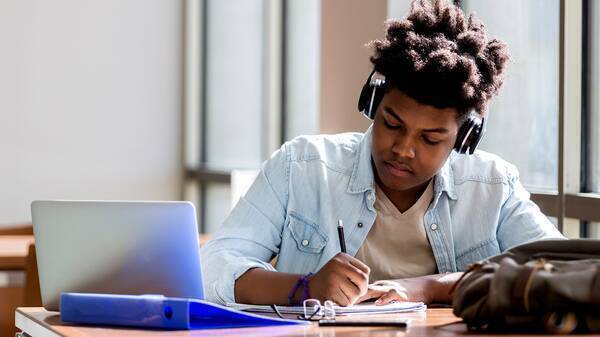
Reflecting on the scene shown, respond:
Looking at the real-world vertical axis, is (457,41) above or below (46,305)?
above

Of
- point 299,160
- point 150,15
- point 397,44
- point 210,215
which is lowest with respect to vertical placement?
point 210,215

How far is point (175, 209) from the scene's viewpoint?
6.15 feet

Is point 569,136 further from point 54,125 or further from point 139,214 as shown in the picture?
point 54,125

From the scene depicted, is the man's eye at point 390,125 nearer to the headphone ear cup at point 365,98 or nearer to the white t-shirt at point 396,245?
the headphone ear cup at point 365,98

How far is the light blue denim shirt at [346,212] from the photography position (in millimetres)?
2312

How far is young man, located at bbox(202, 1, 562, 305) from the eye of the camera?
2178 mm

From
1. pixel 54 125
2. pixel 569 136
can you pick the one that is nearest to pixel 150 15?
pixel 54 125

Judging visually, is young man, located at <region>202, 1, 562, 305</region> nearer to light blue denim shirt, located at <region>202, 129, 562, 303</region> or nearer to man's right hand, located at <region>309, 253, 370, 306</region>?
light blue denim shirt, located at <region>202, 129, 562, 303</region>

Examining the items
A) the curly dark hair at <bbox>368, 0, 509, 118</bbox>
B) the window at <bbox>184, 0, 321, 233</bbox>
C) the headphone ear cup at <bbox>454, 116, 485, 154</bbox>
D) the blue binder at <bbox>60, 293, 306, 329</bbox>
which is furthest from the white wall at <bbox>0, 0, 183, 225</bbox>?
the blue binder at <bbox>60, 293, 306, 329</bbox>

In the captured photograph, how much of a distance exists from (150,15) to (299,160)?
4142mm

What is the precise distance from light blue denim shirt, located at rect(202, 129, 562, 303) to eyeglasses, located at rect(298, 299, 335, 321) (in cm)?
41

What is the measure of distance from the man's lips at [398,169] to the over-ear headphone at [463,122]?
0.13 m

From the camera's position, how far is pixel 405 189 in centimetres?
233

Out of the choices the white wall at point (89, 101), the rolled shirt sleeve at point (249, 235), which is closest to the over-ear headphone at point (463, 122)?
the rolled shirt sleeve at point (249, 235)
